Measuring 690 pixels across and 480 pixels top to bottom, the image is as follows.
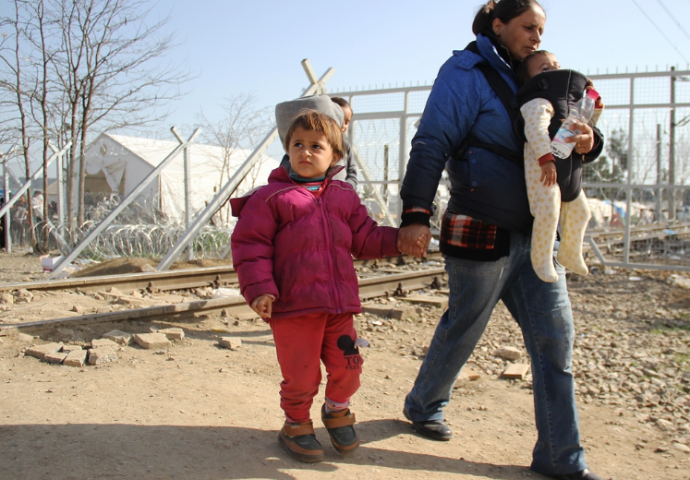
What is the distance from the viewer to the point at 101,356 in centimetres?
412

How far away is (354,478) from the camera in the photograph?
2650 mm

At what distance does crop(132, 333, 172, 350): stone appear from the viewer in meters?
4.56

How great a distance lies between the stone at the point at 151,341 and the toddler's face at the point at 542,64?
3.29 m

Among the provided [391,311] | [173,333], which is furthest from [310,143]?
[391,311]

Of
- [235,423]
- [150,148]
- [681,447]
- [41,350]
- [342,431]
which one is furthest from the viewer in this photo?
[150,148]

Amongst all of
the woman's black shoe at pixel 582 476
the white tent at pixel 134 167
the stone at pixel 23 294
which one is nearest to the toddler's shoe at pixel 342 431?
the woman's black shoe at pixel 582 476

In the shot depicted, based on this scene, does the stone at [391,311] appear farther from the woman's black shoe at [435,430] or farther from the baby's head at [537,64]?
the baby's head at [537,64]

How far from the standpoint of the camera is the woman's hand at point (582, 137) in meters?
2.70

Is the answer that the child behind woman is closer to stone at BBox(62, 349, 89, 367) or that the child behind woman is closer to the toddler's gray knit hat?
the toddler's gray knit hat

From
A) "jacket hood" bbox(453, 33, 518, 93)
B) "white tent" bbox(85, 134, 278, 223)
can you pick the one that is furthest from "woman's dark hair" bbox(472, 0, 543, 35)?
"white tent" bbox(85, 134, 278, 223)

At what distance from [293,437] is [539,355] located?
1223 mm

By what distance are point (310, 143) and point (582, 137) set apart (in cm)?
123

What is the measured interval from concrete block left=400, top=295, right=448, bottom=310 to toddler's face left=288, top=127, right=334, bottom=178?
4.68 m

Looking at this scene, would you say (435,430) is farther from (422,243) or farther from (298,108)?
(298,108)
